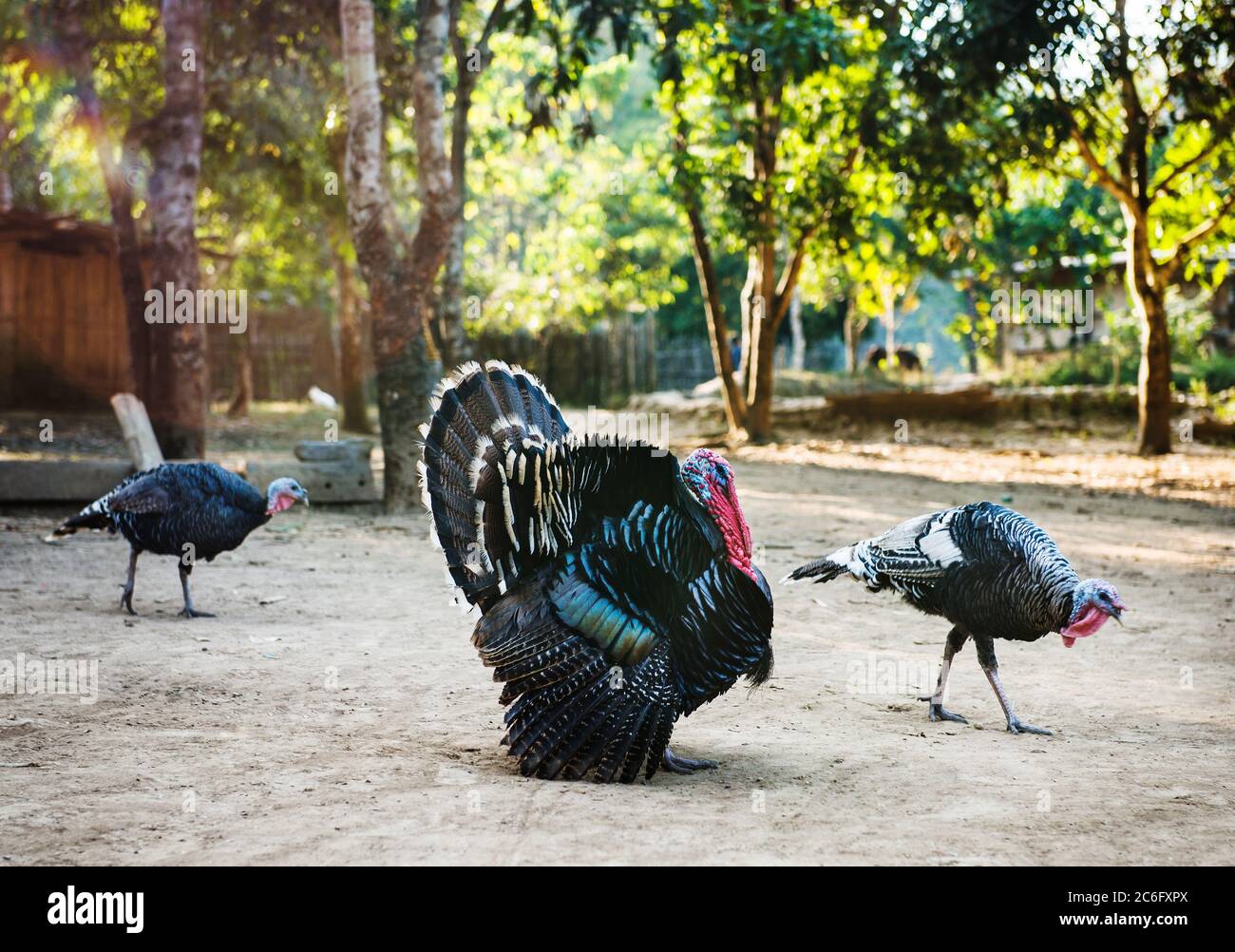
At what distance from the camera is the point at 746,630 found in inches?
Answer: 199

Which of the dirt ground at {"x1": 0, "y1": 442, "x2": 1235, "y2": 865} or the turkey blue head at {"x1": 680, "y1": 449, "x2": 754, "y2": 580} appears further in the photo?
the turkey blue head at {"x1": 680, "y1": 449, "x2": 754, "y2": 580}

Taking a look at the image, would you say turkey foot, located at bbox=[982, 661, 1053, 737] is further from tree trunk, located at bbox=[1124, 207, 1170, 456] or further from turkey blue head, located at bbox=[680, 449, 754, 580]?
tree trunk, located at bbox=[1124, 207, 1170, 456]

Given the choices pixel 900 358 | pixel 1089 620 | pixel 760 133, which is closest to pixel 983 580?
pixel 1089 620

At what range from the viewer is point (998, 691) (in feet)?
19.7

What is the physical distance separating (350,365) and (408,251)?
904 centimetres

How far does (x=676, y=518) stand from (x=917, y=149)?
42.2ft

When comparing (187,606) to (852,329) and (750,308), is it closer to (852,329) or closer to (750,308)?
(750,308)

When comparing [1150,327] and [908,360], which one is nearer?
[1150,327]

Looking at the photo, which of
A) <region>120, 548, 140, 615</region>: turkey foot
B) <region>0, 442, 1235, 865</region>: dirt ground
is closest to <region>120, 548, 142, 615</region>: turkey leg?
<region>120, 548, 140, 615</region>: turkey foot

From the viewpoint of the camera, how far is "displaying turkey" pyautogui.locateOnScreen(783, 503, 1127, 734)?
5.80 metres

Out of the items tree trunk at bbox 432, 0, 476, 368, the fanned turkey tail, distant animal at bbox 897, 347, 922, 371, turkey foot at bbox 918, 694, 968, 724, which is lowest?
turkey foot at bbox 918, 694, 968, 724

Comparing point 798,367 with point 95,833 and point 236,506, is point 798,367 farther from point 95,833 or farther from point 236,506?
point 95,833

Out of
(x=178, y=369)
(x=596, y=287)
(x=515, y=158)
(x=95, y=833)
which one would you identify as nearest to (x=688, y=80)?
(x=178, y=369)

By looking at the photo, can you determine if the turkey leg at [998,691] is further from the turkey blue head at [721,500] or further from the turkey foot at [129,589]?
the turkey foot at [129,589]
